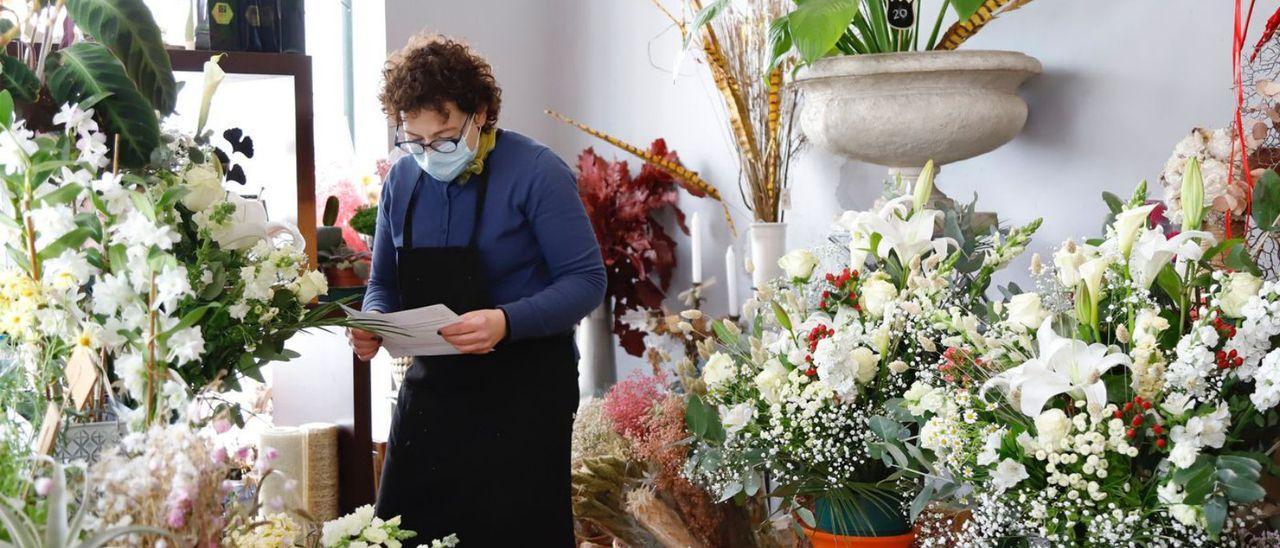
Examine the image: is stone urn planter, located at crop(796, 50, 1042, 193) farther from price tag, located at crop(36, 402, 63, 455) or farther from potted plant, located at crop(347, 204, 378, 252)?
price tag, located at crop(36, 402, 63, 455)

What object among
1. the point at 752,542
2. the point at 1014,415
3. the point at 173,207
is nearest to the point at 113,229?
the point at 173,207

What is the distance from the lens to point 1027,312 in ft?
5.01

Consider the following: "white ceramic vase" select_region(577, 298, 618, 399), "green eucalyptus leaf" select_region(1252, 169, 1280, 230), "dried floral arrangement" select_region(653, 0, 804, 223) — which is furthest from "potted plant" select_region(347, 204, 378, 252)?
"green eucalyptus leaf" select_region(1252, 169, 1280, 230)

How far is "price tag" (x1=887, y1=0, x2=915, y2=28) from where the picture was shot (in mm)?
2523

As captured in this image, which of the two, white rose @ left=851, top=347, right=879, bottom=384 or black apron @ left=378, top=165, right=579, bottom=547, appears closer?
white rose @ left=851, top=347, right=879, bottom=384

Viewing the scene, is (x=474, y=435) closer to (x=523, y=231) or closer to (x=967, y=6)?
(x=523, y=231)

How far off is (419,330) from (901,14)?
3.82ft

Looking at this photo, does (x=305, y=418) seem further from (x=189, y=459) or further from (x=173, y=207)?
(x=189, y=459)

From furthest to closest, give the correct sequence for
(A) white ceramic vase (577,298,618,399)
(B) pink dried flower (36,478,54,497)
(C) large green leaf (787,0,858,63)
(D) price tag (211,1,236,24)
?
1. (A) white ceramic vase (577,298,618,399)
2. (D) price tag (211,1,236,24)
3. (C) large green leaf (787,0,858,63)
4. (B) pink dried flower (36,478,54,497)

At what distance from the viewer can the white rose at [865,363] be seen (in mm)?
1789

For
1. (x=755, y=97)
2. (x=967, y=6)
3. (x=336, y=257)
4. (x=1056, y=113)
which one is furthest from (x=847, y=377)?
(x=336, y=257)

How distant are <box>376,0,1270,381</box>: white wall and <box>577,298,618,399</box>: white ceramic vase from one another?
26cm

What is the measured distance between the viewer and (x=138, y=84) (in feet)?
4.55

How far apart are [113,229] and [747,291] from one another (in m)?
2.74
